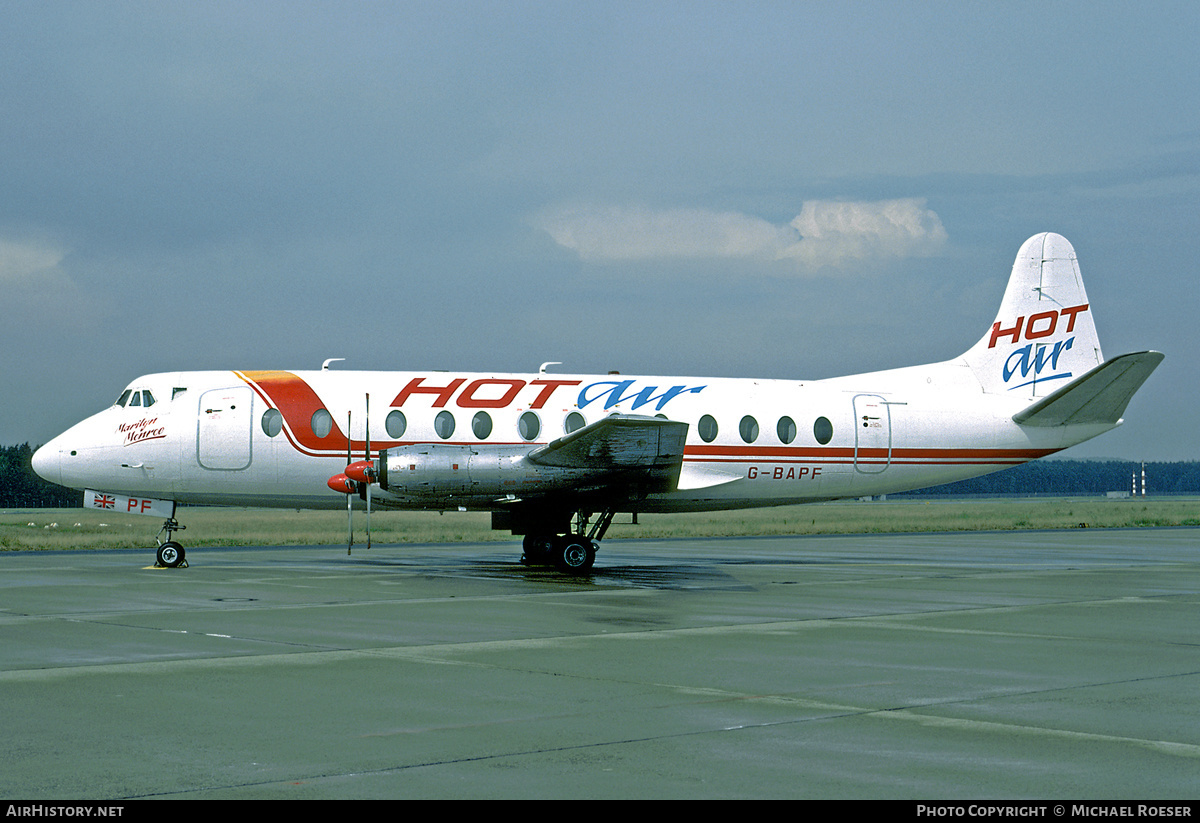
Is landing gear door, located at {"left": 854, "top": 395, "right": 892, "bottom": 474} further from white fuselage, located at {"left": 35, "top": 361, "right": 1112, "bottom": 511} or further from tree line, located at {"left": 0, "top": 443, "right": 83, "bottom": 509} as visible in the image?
tree line, located at {"left": 0, "top": 443, "right": 83, "bottom": 509}

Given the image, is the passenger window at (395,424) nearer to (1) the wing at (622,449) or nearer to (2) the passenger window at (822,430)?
(1) the wing at (622,449)

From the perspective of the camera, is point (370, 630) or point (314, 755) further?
point (370, 630)

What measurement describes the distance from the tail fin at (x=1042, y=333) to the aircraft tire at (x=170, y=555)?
58.4 feet

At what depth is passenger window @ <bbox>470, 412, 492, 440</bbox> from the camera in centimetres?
2350

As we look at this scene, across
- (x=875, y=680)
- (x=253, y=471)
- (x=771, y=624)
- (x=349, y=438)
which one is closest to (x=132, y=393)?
(x=253, y=471)

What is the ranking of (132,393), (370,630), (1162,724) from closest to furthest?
(1162,724) → (370,630) → (132,393)

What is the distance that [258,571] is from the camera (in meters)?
23.3

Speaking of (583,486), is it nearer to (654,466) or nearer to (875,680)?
(654,466)

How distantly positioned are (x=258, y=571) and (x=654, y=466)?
8235mm

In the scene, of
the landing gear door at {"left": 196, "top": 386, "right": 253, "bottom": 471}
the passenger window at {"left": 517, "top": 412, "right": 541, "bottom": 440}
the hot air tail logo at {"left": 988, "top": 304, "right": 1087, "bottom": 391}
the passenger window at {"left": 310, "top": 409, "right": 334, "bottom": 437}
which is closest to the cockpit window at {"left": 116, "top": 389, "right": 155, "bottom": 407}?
the landing gear door at {"left": 196, "top": 386, "right": 253, "bottom": 471}

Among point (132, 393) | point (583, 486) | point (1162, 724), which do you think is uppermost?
point (132, 393)

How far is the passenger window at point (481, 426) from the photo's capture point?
23.5m

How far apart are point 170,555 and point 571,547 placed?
26.2ft

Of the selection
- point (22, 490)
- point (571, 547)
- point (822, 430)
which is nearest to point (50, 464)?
point (571, 547)
